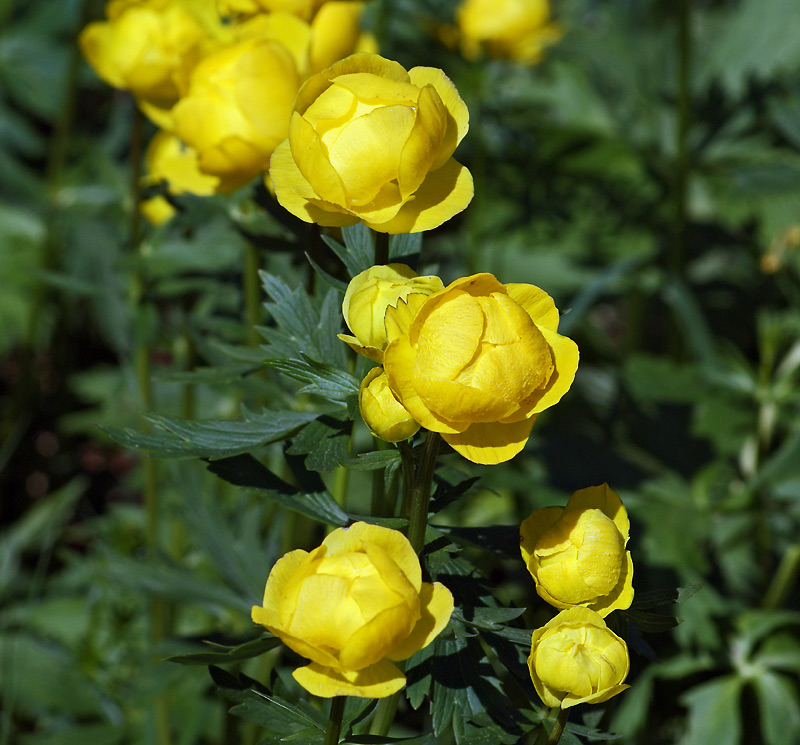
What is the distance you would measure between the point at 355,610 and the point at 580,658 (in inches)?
4.6

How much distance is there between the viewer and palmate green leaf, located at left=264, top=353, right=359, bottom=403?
48 cm

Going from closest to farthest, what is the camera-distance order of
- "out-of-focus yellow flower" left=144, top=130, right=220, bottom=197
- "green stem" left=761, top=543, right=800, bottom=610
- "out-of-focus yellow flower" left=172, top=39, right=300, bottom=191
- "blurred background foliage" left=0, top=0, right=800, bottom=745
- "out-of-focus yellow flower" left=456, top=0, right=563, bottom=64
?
"out-of-focus yellow flower" left=172, top=39, right=300, bottom=191
"out-of-focus yellow flower" left=144, top=130, right=220, bottom=197
"blurred background foliage" left=0, top=0, right=800, bottom=745
"green stem" left=761, top=543, right=800, bottom=610
"out-of-focus yellow flower" left=456, top=0, right=563, bottom=64

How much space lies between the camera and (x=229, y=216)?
826mm

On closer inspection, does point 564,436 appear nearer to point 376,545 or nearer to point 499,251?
point 499,251

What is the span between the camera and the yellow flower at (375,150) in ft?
1.45

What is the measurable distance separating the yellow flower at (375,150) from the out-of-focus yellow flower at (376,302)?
0.04 meters

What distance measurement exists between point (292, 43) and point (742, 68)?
144 cm

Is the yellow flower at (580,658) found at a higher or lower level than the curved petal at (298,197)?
lower

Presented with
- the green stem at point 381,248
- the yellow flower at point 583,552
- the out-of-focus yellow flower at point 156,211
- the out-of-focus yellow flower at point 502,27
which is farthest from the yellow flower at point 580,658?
the out-of-focus yellow flower at point 502,27

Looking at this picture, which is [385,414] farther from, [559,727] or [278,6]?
[278,6]

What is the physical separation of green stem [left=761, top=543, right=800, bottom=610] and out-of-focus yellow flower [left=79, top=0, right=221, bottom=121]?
0.94 m

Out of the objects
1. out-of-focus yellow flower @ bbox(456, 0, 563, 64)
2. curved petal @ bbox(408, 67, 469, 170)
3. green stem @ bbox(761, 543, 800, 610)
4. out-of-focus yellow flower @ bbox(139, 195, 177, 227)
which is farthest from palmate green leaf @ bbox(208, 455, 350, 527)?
out-of-focus yellow flower @ bbox(456, 0, 563, 64)

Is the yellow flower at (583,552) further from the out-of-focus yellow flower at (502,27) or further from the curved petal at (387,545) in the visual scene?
the out-of-focus yellow flower at (502,27)

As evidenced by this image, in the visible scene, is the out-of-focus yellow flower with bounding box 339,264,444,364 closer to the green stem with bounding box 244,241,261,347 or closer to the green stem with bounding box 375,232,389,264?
the green stem with bounding box 375,232,389,264
